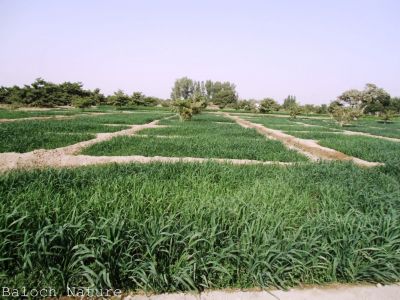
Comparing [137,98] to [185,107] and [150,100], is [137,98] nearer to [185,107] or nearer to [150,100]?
[150,100]

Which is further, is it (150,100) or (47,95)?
(150,100)

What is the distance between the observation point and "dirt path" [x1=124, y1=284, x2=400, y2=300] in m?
2.58

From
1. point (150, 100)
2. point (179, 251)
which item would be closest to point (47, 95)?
point (150, 100)

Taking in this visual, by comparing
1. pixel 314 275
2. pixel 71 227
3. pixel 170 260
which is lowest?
pixel 314 275

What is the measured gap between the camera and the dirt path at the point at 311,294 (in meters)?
2.58

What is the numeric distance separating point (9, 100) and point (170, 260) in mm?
62821

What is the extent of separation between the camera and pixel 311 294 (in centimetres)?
273

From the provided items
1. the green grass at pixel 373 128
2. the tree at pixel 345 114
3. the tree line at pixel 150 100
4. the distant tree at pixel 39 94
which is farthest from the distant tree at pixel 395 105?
the distant tree at pixel 39 94

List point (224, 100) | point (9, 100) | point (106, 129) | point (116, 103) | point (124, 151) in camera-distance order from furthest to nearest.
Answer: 1. point (224, 100)
2. point (116, 103)
3. point (9, 100)
4. point (106, 129)
5. point (124, 151)

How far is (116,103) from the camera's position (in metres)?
54.9

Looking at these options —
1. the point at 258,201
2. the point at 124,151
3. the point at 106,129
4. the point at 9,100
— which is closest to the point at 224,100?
the point at 9,100

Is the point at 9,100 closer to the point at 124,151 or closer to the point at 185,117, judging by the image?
the point at 185,117

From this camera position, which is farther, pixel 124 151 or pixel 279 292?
pixel 124 151

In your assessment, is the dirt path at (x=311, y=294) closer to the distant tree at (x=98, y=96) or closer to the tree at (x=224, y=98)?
the distant tree at (x=98, y=96)
